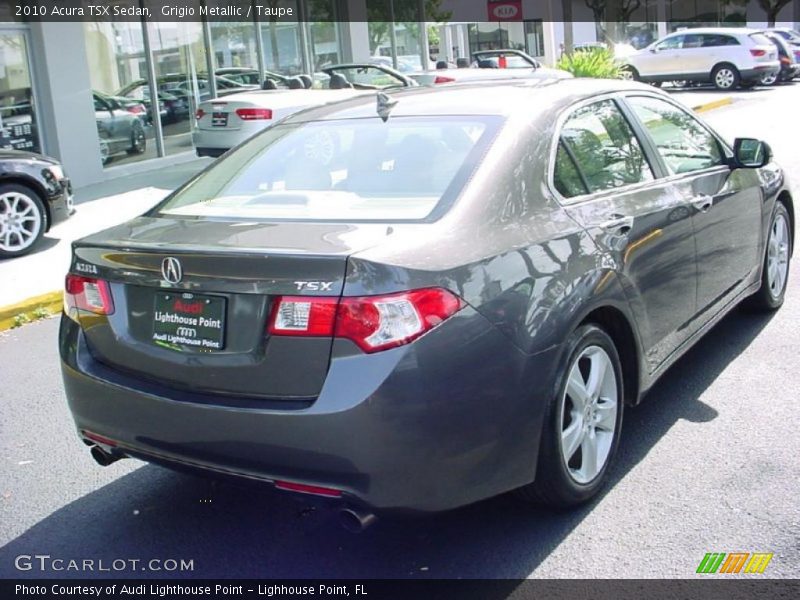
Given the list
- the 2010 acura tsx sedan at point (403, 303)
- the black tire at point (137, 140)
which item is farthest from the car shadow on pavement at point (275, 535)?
the black tire at point (137, 140)

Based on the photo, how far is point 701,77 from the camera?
25688 millimetres

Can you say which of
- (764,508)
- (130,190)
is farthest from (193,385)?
(130,190)

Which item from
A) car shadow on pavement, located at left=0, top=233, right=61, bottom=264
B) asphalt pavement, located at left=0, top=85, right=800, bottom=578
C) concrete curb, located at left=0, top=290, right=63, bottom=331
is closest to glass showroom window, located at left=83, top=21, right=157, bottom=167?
car shadow on pavement, located at left=0, top=233, right=61, bottom=264

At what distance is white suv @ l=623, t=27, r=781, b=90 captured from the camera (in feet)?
80.5

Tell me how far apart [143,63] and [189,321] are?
12.7 meters

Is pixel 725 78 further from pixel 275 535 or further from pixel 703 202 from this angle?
pixel 275 535

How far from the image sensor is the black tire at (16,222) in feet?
28.5

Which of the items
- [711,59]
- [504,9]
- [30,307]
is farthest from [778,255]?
[711,59]

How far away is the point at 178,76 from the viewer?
15539 mm

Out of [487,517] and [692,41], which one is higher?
[692,41]

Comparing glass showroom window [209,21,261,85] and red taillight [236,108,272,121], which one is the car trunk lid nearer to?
red taillight [236,108,272,121]

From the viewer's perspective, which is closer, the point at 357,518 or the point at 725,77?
the point at 357,518

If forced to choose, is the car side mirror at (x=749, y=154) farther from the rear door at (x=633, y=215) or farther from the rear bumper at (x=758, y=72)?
the rear bumper at (x=758, y=72)

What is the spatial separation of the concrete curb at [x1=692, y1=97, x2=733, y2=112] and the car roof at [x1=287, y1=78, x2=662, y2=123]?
1706 centimetres
